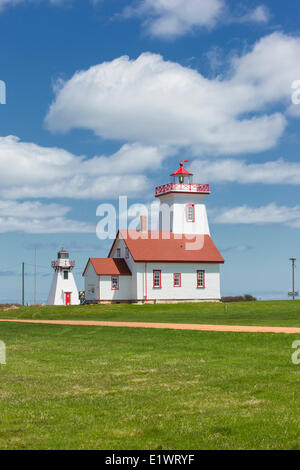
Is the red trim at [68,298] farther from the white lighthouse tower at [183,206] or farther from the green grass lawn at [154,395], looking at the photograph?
the green grass lawn at [154,395]

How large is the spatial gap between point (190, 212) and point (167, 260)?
693cm

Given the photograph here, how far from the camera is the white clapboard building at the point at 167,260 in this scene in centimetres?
5719

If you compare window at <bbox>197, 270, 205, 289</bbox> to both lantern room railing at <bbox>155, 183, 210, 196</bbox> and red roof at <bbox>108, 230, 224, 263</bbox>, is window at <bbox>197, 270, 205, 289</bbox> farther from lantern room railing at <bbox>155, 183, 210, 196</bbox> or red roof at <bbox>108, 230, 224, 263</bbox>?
lantern room railing at <bbox>155, 183, 210, 196</bbox>

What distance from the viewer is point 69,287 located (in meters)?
69.3

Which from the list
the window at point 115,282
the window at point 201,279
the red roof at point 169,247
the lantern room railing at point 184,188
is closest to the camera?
the window at point 115,282

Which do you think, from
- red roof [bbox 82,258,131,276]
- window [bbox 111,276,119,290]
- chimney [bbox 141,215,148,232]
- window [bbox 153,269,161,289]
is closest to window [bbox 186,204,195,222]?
chimney [bbox 141,215,148,232]

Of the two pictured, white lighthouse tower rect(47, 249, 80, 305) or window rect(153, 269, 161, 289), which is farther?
white lighthouse tower rect(47, 249, 80, 305)

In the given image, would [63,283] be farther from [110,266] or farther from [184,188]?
[184,188]

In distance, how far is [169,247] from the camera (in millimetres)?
59344

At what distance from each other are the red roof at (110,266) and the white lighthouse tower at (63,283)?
10849 millimetres

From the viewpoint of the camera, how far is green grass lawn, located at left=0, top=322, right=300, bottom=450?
28.3 ft

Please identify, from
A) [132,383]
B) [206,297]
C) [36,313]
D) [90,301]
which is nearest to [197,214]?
[206,297]

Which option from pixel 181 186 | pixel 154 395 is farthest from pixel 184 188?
pixel 154 395

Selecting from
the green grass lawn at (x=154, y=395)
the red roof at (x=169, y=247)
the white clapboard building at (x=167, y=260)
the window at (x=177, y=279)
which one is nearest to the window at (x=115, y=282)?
the white clapboard building at (x=167, y=260)
